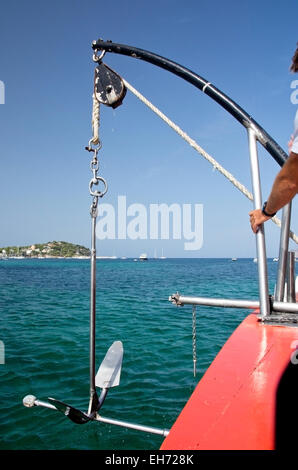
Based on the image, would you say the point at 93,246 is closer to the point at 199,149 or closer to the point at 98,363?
the point at 199,149

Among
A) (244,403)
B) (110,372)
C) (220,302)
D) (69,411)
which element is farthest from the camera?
(110,372)

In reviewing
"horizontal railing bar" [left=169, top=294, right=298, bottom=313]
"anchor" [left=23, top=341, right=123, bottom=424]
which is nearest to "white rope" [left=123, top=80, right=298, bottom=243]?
"horizontal railing bar" [left=169, top=294, right=298, bottom=313]

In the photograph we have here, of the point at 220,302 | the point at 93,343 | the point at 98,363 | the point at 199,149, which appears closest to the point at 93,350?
the point at 93,343

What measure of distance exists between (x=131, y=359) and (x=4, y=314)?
925 cm

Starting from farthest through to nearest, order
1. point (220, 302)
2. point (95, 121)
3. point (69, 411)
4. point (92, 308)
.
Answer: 1. point (95, 121)
2. point (92, 308)
3. point (220, 302)
4. point (69, 411)

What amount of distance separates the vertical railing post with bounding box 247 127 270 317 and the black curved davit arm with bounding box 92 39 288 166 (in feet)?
0.27

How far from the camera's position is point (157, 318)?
512 inches

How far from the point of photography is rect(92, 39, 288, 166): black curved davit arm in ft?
8.60

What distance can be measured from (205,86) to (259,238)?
1584 mm

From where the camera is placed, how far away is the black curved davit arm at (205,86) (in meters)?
2.62

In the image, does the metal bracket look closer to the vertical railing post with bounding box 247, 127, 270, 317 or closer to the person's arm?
the vertical railing post with bounding box 247, 127, 270, 317

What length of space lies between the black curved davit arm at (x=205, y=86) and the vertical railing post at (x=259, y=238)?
8 centimetres

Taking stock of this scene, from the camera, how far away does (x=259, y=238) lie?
96.7 inches

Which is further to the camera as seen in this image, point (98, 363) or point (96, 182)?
point (98, 363)
